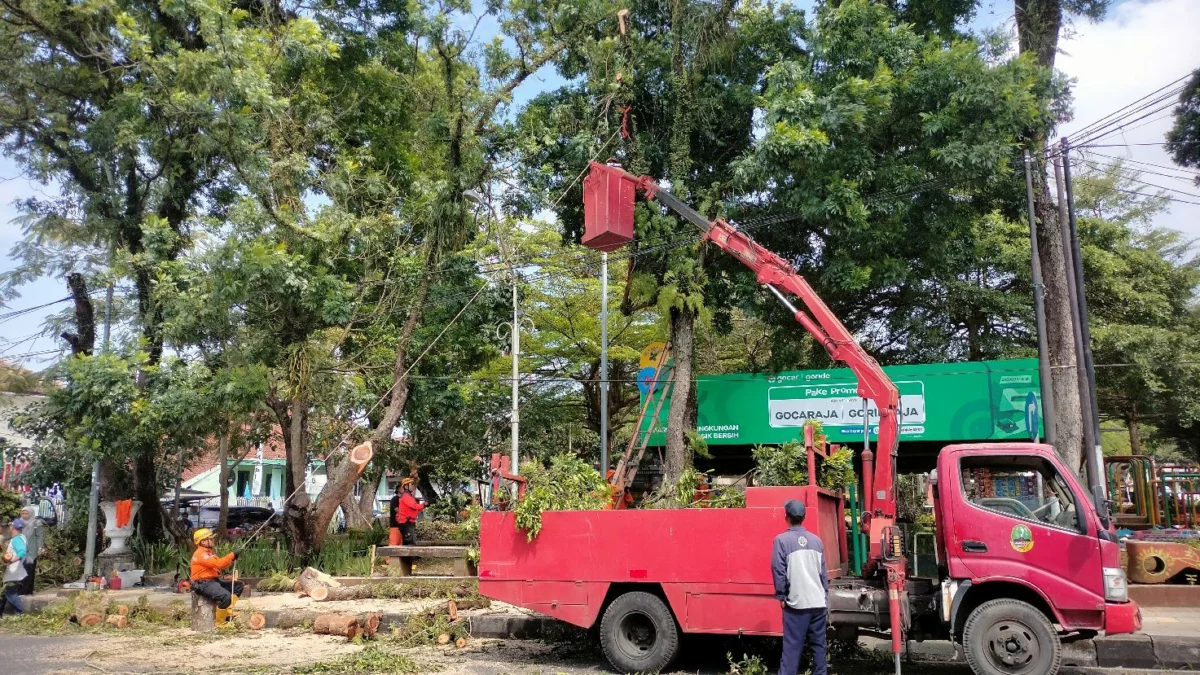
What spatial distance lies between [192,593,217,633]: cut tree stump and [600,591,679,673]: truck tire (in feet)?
19.4

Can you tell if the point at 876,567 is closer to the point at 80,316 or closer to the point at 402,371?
the point at 402,371

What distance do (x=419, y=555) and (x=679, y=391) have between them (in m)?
5.57

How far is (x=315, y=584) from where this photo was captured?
13797 mm

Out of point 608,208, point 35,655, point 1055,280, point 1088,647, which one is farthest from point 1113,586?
point 35,655

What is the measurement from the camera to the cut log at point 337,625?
34.9 feet

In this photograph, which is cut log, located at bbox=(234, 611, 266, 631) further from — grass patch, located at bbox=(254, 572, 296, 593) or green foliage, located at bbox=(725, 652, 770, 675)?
green foliage, located at bbox=(725, 652, 770, 675)

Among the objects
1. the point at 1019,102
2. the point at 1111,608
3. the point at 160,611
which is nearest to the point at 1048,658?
the point at 1111,608

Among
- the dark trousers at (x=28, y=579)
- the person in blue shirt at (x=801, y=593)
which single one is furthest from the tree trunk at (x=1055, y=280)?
the dark trousers at (x=28, y=579)

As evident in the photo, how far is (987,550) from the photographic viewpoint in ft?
25.2

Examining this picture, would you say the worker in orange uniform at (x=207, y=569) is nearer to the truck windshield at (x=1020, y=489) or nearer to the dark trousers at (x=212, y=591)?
the dark trousers at (x=212, y=591)

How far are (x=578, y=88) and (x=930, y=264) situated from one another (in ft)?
24.1

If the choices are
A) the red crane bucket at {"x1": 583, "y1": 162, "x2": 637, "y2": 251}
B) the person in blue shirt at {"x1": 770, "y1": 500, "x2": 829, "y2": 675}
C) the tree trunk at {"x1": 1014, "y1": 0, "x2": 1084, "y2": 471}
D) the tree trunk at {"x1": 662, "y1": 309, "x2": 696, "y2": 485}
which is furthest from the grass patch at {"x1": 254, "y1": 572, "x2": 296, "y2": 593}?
the tree trunk at {"x1": 1014, "y1": 0, "x2": 1084, "y2": 471}

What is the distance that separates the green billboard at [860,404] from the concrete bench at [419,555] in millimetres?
4584

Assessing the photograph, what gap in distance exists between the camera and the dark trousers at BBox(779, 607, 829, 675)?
23.0 ft
